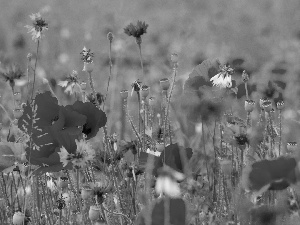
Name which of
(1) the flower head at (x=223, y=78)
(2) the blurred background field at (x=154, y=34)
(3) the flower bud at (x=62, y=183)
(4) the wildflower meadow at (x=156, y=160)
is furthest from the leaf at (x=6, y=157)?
(2) the blurred background field at (x=154, y=34)

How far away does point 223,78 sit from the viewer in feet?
3.08

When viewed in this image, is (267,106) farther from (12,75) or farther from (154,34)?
(154,34)

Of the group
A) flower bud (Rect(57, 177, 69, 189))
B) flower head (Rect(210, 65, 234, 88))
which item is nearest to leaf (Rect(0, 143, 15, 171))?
flower bud (Rect(57, 177, 69, 189))

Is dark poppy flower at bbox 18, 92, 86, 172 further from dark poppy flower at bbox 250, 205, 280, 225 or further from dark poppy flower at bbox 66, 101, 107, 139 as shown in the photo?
dark poppy flower at bbox 250, 205, 280, 225

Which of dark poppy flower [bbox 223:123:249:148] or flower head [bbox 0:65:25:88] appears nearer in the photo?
dark poppy flower [bbox 223:123:249:148]

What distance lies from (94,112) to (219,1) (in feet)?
12.5

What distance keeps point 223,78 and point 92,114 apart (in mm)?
170

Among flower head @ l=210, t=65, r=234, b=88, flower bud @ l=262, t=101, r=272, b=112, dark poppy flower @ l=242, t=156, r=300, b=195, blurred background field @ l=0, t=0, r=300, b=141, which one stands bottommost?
dark poppy flower @ l=242, t=156, r=300, b=195

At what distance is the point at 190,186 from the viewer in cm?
85

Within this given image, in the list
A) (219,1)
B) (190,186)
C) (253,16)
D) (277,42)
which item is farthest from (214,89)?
(219,1)

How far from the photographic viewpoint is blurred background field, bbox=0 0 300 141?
2811 mm

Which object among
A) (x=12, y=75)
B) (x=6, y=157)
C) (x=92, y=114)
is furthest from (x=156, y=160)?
(x=12, y=75)

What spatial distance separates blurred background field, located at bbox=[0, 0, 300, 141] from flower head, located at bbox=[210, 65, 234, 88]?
1.17 meters

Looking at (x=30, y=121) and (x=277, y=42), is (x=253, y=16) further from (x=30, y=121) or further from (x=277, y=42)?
(x=30, y=121)
